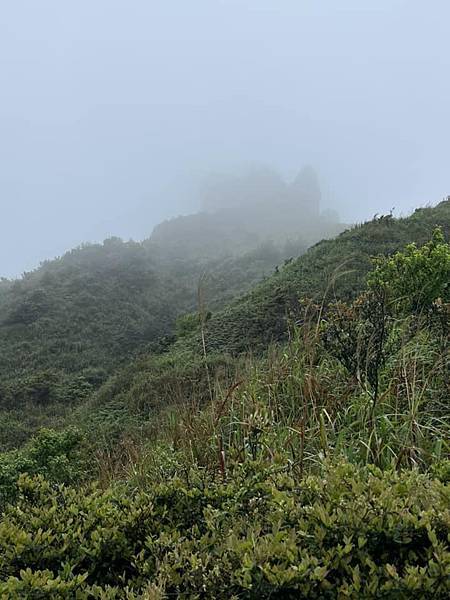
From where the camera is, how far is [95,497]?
2.10 m

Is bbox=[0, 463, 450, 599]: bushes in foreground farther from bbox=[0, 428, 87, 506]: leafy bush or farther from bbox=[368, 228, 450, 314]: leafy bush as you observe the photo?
bbox=[368, 228, 450, 314]: leafy bush

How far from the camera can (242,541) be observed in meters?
1.52

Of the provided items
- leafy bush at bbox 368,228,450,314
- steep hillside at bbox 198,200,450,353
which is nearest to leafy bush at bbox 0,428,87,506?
leafy bush at bbox 368,228,450,314

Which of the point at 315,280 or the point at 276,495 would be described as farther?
the point at 315,280

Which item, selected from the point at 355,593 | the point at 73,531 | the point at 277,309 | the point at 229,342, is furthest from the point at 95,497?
the point at 277,309

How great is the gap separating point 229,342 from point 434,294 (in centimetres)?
690

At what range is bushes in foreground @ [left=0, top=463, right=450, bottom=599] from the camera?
1353 mm

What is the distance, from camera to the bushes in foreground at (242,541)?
135 cm

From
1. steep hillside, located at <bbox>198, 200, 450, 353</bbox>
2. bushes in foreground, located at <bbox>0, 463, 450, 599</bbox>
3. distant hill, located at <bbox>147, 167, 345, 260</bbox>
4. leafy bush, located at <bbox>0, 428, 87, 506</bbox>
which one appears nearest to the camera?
bushes in foreground, located at <bbox>0, 463, 450, 599</bbox>

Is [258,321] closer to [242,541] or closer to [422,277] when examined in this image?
[422,277]

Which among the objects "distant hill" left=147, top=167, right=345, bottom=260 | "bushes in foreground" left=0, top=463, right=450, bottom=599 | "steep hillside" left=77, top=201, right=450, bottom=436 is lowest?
"steep hillside" left=77, top=201, right=450, bottom=436

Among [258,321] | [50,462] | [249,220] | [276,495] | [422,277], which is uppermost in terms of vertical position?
[249,220]

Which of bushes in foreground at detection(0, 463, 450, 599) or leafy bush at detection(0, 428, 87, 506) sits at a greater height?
bushes in foreground at detection(0, 463, 450, 599)

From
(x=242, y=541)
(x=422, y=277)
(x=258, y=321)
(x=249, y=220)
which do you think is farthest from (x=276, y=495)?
(x=249, y=220)
